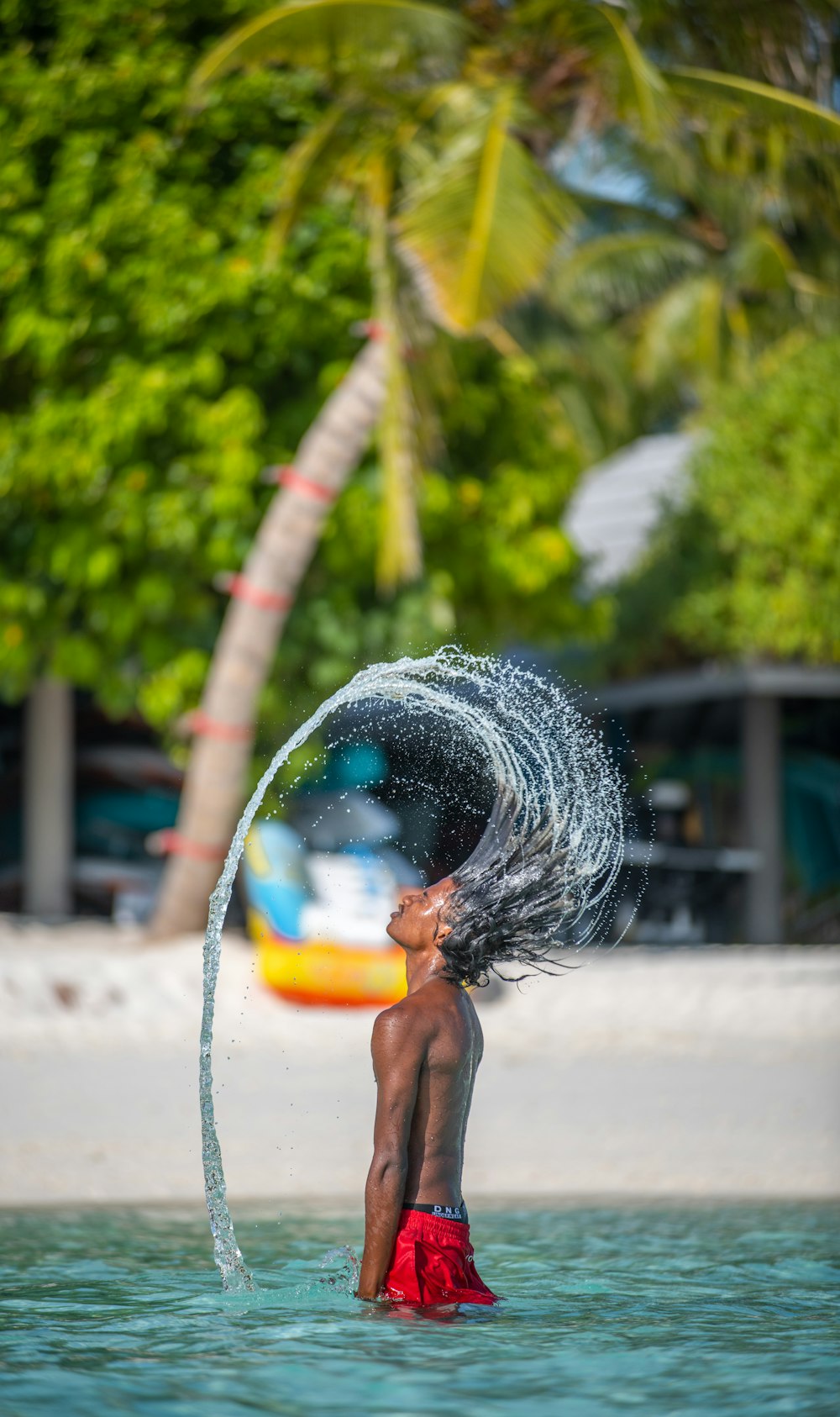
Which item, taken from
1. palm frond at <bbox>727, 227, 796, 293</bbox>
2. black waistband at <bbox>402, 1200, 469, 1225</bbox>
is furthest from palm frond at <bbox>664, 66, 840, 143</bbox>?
palm frond at <bbox>727, 227, 796, 293</bbox>

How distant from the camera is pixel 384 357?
1241 cm

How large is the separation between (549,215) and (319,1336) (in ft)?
29.6

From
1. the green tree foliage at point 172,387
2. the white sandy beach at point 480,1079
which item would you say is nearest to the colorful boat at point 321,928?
the white sandy beach at point 480,1079

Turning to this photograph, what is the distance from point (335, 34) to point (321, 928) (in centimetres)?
642

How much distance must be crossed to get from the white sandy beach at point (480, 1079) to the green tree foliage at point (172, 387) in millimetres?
2595

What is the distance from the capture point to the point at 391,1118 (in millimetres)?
4203

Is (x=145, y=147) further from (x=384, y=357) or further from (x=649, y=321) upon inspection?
(x=649, y=321)

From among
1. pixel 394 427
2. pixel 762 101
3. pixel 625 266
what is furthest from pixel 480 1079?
pixel 625 266

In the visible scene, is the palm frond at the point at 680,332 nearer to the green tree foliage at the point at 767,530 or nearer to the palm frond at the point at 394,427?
the green tree foliage at the point at 767,530

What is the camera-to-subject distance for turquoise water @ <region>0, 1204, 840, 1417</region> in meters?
4.16

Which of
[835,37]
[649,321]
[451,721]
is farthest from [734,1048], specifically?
[649,321]

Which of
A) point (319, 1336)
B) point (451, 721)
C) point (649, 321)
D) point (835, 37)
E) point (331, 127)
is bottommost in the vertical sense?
point (319, 1336)

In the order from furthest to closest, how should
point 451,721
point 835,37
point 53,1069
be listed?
point 835,37 → point 53,1069 → point 451,721

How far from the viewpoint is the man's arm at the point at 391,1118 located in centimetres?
420
